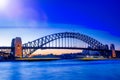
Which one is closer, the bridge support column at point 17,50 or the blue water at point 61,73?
the blue water at point 61,73

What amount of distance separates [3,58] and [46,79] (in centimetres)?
6481

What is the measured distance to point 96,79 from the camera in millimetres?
→ 24562

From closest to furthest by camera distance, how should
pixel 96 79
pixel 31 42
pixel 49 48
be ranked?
pixel 96 79
pixel 49 48
pixel 31 42

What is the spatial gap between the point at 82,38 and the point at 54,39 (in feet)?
42.3

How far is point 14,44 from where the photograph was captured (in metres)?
84.6

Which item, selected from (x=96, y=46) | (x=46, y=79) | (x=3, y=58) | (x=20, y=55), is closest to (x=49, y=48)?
(x=20, y=55)

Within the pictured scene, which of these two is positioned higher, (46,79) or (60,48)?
(60,48)

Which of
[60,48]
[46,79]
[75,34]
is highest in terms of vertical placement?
[75,34]

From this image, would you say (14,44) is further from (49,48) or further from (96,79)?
(96,79)

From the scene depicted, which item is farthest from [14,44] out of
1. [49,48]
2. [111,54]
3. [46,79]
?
[46,79]

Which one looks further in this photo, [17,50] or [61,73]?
[17,50]

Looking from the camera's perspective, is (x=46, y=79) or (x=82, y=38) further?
(x=82, y=38)

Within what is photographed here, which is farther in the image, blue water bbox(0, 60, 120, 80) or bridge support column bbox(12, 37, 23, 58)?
bridge support column bbox(12, 37, 23, 58)

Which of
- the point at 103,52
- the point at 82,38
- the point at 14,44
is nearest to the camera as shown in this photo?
the point at 14,44
